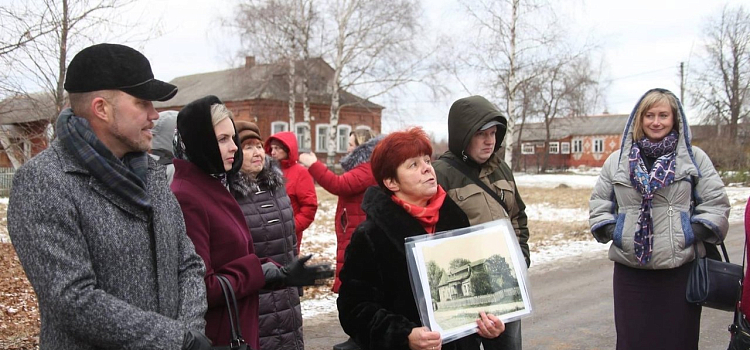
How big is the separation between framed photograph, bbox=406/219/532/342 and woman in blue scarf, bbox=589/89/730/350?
128 centimetres

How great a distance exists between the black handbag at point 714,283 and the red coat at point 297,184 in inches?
134

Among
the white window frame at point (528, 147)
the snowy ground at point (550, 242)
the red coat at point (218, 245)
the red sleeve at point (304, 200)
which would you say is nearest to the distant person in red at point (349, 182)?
the red sleeve at point (304, 200)

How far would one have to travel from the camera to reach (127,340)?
195cm

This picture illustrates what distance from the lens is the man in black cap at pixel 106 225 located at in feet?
6.23

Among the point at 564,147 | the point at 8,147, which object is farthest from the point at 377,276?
the point at 564,147

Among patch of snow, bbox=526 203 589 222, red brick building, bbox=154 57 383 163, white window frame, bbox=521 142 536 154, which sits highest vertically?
red brick building, bbox=154 57 383 163

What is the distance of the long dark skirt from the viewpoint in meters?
3.67

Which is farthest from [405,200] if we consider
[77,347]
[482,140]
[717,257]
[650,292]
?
[717,257]

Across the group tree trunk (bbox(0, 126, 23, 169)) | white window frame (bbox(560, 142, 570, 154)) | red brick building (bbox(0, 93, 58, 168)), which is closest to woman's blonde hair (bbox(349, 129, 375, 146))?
red brick building (bbox(0, 93, 58, 168))

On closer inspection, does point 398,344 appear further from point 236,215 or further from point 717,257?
point 717,257

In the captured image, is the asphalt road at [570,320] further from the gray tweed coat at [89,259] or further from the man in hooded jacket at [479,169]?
the gray tweed coat at [89,259]

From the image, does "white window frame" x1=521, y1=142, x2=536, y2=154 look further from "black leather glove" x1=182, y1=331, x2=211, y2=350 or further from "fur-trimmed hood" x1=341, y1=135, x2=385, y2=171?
"black leather glove" x1=182, y1=331, x2=211, y2=350

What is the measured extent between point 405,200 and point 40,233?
1659mm

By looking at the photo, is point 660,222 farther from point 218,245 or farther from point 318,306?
point 318,306
